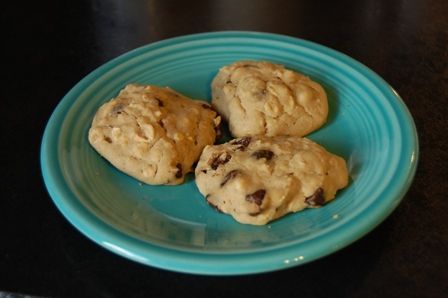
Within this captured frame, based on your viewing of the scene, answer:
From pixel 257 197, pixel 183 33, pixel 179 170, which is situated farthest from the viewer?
pixel 183 33

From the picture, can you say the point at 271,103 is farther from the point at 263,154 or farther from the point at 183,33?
the point at 183,33

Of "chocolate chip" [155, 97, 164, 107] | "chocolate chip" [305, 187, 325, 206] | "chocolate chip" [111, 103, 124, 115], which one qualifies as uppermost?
"chocolate chip" [155, 97, 164, 107]

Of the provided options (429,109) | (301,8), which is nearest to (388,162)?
(429,109)

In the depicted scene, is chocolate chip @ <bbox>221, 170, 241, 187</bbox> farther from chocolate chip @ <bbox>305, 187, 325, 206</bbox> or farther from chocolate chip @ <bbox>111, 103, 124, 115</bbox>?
chocolate chip @ <bbox>111, 103, 124, 115</bbox>

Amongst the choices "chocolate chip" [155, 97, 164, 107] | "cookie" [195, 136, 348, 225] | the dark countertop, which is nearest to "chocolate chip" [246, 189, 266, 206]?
"cookie" [195, 136, 348, 225]

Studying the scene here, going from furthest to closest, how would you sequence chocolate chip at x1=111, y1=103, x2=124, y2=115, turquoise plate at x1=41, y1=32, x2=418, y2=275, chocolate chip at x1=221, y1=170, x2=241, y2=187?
chocolate chip at x1=111, y1=103, x2=124, y2=115, chocolate chip at x1=221, y1=170, x2=241, y2=187, turquoise plate at x1=41, y1=32, x2=418, y2=275

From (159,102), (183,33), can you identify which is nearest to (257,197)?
(159,102)

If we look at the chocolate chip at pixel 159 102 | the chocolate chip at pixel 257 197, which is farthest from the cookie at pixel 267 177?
the chocolate chip at pixel 159 102
